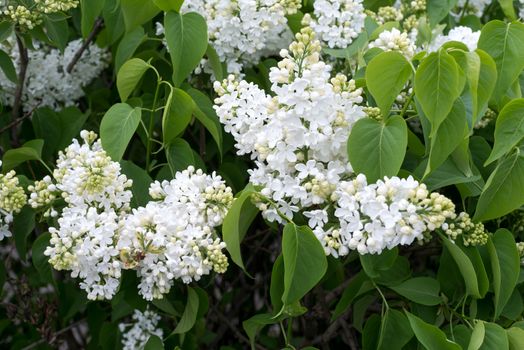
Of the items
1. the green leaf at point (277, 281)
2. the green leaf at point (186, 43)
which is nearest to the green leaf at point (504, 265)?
the green leaf at point (277, 281)

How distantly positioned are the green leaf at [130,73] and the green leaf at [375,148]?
0.63 m

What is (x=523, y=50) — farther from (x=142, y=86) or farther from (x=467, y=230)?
(x=142, y=86)

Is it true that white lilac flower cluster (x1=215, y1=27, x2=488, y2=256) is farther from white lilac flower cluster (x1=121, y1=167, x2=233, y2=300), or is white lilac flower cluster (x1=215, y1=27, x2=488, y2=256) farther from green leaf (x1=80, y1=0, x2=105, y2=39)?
green leaf (x1=80, y1=0, x2=105, y2=39)

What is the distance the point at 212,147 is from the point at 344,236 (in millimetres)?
1042

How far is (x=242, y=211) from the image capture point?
68.6 inches

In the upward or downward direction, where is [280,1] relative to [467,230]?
upward

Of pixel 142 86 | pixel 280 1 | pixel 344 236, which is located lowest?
pixel 142 86

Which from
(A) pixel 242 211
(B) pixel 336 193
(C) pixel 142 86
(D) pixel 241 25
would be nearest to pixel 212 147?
(C) pixel 142 86

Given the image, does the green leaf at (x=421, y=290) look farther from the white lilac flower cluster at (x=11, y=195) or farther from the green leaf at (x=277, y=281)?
the white lilac flower cluster at (x=11, y=195)

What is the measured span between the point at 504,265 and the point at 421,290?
22cm

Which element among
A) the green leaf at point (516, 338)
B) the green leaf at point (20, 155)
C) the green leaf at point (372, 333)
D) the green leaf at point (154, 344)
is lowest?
the green leaf at point (154, 344)

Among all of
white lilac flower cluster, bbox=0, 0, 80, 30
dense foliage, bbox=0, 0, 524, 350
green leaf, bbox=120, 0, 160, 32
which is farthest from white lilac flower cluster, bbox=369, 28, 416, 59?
white lilac flower cluster, bbox=0, 0, 80, 30

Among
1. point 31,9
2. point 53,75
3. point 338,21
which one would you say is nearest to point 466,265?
point 338,21

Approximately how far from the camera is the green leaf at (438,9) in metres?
2.23
